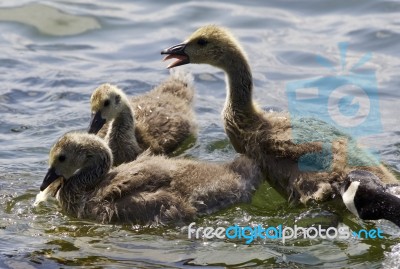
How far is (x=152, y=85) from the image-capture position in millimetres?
12352

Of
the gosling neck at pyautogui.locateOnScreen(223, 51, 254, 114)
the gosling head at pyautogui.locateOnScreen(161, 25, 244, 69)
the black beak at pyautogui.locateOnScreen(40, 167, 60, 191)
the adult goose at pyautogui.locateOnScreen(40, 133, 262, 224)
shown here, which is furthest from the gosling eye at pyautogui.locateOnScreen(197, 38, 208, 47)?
the black beak at pyautogui.locateOnScreen(40, 167, 60, 191)

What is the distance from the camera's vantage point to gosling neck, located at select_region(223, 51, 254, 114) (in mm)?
9078

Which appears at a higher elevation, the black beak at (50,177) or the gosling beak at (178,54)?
the gosling beak at (178,54)

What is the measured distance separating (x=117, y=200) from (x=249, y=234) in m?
1.16

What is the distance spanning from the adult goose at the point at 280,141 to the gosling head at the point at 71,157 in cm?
140

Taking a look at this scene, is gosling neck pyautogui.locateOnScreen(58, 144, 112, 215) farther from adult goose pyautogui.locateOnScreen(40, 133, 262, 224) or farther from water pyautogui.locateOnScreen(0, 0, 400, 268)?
water pyautogui.locateOnScreen(0, 0, 400, 268)

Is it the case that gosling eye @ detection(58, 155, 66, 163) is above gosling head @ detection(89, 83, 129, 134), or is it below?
below

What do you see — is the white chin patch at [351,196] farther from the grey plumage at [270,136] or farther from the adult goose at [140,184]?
the adult goose at [140,184]

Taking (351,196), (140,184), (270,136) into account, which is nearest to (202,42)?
(270,136)

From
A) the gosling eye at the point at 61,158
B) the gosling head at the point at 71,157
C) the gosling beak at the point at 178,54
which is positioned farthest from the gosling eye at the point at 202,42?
the gosling eye at the point at 61,158

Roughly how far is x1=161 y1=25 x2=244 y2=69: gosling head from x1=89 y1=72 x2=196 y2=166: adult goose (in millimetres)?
668

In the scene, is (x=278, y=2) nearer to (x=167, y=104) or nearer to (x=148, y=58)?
(x=148, y=58)

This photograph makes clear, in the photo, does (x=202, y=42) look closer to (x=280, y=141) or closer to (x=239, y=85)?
(x=239, y=85)

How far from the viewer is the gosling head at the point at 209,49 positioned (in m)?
9.28
